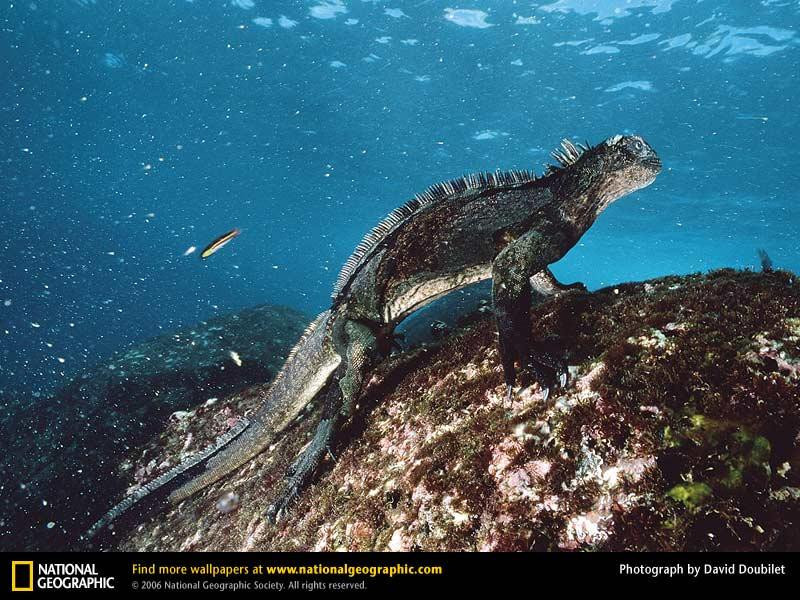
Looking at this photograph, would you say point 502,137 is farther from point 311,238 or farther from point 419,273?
point 311,238

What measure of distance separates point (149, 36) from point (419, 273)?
92.3ft

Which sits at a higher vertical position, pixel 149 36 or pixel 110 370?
pixel 149 36

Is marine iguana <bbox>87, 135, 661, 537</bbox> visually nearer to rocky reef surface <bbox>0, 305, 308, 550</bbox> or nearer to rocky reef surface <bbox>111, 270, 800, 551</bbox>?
rocky reef surface <bbox>111, 270, 800, 551</bbox>

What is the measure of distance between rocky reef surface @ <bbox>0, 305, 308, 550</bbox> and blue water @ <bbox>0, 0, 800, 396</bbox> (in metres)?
6.76

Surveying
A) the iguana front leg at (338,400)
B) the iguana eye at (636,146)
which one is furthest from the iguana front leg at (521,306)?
the iguana front leg at (338,400)

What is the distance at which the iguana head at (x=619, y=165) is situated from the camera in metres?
3.39

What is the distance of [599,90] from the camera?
19.9 m

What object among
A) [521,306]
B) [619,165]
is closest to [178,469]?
[521,306]

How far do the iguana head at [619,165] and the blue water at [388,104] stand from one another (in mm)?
8148

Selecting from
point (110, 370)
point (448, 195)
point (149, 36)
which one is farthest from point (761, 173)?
point (149, 36)
